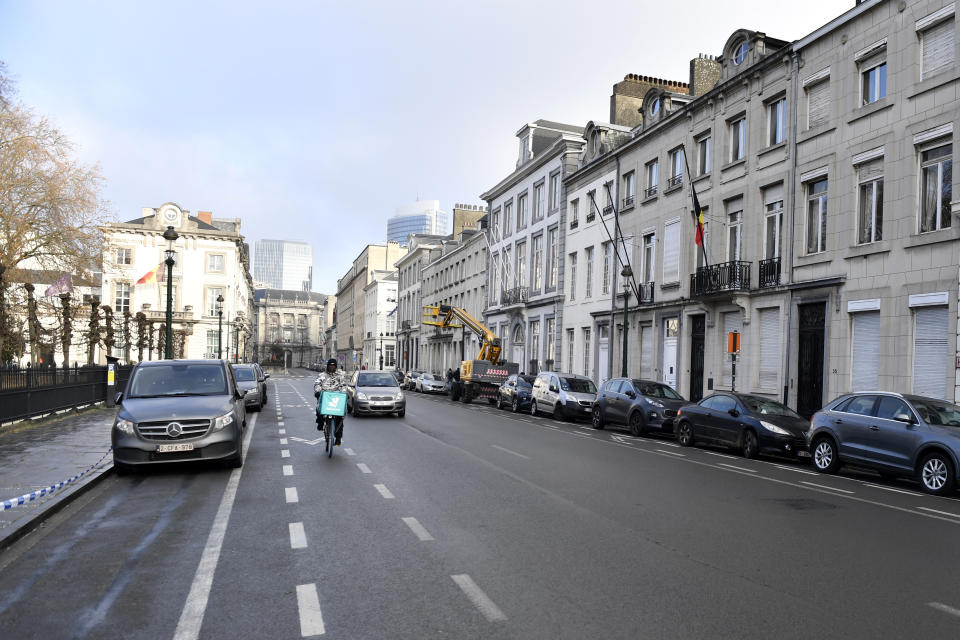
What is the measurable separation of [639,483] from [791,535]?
3422mm

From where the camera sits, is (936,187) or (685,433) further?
(685,433)

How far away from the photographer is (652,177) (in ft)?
105

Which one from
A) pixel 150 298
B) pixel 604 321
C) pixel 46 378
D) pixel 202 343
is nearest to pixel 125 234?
pixel 150 298

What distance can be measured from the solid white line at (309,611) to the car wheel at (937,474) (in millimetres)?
9762

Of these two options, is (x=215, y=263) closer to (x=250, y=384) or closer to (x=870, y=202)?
(x=250, y=384)

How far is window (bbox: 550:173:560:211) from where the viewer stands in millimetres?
42528

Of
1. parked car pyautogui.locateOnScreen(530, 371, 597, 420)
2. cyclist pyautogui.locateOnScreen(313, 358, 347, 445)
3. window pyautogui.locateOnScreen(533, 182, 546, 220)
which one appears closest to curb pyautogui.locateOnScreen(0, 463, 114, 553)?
cyclist pyautogui.locateOnScreen(313, 358, 347, 445)

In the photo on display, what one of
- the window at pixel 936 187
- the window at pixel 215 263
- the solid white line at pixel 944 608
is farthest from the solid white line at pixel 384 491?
the window at pixel 215 263

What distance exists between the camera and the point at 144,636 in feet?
14.7

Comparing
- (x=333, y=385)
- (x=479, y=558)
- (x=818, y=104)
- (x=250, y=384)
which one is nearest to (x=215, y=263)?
(x=250, y=384)

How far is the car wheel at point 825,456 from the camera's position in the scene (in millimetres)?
13344

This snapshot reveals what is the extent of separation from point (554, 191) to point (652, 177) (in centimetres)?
1183

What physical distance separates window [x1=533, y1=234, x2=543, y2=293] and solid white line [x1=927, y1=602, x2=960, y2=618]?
3935 centimetres

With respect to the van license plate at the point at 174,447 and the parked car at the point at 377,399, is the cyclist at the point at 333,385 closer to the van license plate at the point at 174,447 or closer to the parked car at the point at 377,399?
the van license plate at the point at 174,447
